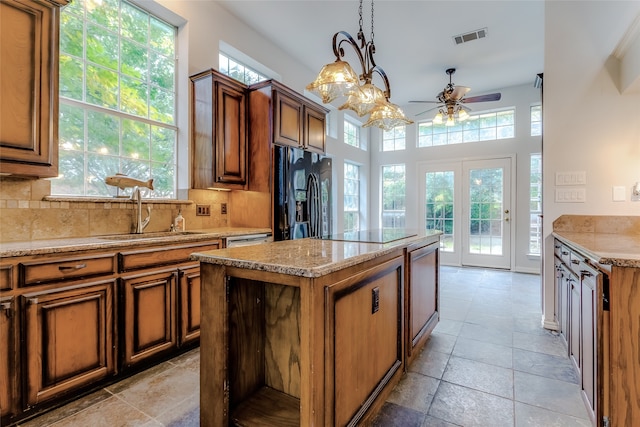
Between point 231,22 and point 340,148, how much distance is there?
108 inches

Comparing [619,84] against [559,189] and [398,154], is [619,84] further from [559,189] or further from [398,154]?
[398,154]

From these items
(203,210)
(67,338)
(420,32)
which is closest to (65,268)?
(67,338)

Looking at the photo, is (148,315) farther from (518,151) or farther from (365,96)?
(518,151)

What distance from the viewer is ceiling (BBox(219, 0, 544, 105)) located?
10.8 ft

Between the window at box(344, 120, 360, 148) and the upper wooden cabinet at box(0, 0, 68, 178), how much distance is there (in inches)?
182

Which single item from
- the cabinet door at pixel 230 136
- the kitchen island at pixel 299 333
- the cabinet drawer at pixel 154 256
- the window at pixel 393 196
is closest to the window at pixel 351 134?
the window at pixel 393 196

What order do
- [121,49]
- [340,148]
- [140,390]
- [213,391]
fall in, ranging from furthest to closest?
[340,148] → [121,49] → [140,390] → [213,391]

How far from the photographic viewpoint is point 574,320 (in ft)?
6.38

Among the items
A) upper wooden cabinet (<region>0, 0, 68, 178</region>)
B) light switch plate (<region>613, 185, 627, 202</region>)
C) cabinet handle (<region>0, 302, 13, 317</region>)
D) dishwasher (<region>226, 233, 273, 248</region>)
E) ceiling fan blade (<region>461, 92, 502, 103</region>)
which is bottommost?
cabinet handle (<region>0, 302, 13, 317</region>)

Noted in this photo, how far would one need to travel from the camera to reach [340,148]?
18.5 feet

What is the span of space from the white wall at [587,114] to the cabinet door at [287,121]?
8.06 ft

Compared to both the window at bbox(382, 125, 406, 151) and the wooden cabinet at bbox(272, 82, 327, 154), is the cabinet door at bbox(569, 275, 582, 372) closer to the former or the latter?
the wooden cabinet at bbox(272, 82, 327, 154)

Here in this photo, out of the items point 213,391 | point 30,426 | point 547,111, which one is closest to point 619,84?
point 547,111

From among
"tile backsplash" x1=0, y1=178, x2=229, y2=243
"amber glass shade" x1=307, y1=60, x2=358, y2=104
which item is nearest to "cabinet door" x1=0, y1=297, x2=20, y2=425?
"tile backsplash" x1=0, y1=178, x2=229, y2=243
